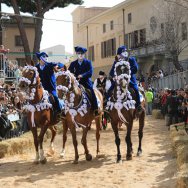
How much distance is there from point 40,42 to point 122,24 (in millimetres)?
23966

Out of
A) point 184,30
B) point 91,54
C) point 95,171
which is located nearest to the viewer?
point 95,171

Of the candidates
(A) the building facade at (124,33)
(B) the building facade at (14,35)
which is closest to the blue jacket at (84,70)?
(A) the building facade at (124,33)

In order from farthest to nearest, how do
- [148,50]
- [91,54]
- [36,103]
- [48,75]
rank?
[91,54] < [148,50] < [48,75] < [36,103]

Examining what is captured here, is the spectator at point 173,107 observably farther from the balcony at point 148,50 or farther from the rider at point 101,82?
the balcony at point 148,50

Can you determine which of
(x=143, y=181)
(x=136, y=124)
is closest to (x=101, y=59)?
(x=136, y=124)

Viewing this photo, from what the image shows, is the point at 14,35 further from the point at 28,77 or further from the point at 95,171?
the point at 95,171

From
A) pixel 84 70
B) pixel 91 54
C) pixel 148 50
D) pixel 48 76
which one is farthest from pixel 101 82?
pixel 91 54

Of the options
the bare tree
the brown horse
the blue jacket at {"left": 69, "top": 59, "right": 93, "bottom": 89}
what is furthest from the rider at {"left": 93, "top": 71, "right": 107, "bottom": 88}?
the bare tree

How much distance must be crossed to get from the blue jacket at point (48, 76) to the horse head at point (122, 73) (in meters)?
1.82

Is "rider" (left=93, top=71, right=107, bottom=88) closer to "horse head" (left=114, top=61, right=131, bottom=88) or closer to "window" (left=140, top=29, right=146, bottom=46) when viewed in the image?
"horse head" (left=114, top=61, right=131, bottom=88)

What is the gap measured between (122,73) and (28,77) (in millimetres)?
2372

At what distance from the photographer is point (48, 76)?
1120 centimetres

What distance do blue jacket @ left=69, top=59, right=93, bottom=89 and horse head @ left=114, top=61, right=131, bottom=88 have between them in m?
0.88

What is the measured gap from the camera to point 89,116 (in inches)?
416
